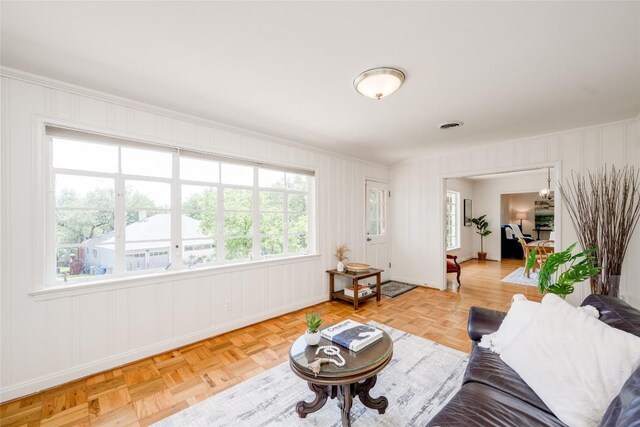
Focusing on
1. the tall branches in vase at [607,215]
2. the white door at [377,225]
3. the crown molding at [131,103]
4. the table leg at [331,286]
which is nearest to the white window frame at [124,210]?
the crown molding at [131,103]

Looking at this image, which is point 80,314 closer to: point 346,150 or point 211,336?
point 211,336

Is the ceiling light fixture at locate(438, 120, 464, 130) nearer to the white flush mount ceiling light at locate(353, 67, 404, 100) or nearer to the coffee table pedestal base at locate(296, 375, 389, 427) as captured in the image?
the white flush mount ceiling light at locate(353, 67, 404, 100)

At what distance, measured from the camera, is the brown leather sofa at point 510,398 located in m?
0.87

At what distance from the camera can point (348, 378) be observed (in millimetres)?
1463

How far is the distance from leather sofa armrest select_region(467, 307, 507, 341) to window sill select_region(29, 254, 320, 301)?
2303 millimetres

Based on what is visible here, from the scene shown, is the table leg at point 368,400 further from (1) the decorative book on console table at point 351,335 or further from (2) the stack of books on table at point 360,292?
(2) the stack of books on table at point 360,292

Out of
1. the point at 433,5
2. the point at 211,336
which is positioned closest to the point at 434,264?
the point at 211,336

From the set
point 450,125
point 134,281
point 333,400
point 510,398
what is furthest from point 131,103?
point 510,398

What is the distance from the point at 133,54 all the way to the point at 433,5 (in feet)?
6.13

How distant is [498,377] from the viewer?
4.61 ft

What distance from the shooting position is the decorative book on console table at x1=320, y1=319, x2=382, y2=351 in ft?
5.62

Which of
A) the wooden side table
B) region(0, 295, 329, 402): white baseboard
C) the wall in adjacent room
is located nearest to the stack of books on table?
the wooden side table

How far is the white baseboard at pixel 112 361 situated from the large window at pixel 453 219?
579 cm

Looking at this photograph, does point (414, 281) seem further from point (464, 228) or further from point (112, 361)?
point (112, 361)
